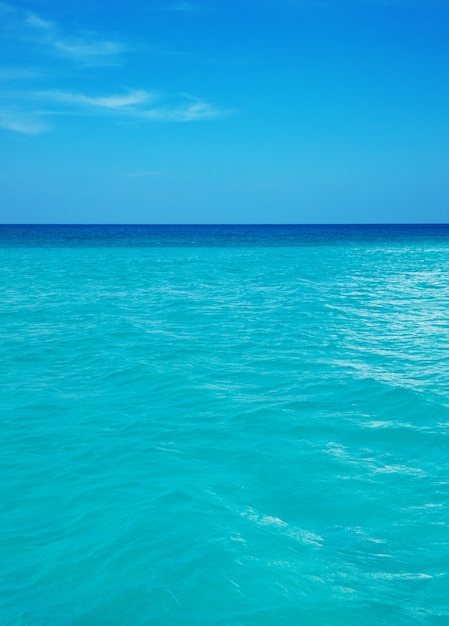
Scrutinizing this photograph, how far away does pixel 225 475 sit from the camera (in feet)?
18.9

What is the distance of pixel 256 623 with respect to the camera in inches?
145

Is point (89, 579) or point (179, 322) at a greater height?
point (179, 322)

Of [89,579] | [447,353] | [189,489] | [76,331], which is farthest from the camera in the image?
[76,331]

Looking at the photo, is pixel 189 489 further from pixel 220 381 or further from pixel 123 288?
pixel 123 288

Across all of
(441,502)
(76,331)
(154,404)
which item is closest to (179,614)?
(441,502)

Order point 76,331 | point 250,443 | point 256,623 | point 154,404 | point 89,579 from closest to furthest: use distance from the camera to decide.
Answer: point 256,623 < point 89,579 < point 250,443 < point 154,404 < point 76,331

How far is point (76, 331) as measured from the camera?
1272 cm

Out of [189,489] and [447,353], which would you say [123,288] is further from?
[189,489]

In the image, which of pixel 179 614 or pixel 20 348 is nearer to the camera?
pixel 179 614

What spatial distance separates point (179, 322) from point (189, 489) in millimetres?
8771

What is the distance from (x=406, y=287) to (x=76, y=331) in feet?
46.8

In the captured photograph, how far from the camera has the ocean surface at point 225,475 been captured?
3928mm

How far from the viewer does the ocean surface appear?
393 cm

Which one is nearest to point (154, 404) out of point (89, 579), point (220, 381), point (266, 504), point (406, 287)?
point (220, 381)
